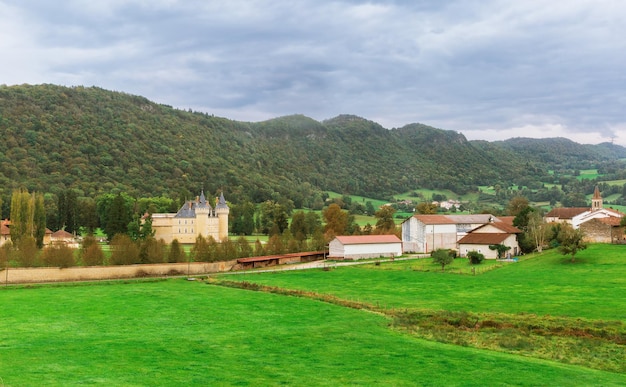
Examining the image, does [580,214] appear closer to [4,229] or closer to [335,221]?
[335,221]

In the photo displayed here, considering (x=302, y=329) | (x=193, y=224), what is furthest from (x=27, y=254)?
(x=302, y=329)

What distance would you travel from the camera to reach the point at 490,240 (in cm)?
6750

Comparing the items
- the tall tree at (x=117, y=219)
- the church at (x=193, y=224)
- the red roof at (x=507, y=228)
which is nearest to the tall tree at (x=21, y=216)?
the tall tree at (x=117, y=219)

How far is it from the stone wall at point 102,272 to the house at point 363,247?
1623 cm

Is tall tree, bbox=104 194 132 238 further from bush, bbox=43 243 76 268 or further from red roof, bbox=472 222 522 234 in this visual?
red roof, bbox=472 222 522 234

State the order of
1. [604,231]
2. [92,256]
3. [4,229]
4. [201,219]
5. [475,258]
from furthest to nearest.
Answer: [201,219] → [4,229] → [604,231] → [475,258] → [92,256]

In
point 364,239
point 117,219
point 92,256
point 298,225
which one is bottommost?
point 92,256

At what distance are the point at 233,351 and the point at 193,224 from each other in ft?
240

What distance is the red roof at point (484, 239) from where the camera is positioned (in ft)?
220

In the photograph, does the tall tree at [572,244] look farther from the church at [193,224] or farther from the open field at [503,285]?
the church at [193,224]

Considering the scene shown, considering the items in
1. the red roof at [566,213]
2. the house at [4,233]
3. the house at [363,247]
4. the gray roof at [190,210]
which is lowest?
the house at [363,247]

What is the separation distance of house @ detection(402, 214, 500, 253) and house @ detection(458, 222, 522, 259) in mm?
8660

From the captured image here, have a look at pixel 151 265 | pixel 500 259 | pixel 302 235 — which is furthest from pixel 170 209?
pixel 500 259

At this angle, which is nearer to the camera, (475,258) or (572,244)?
(572,244)
